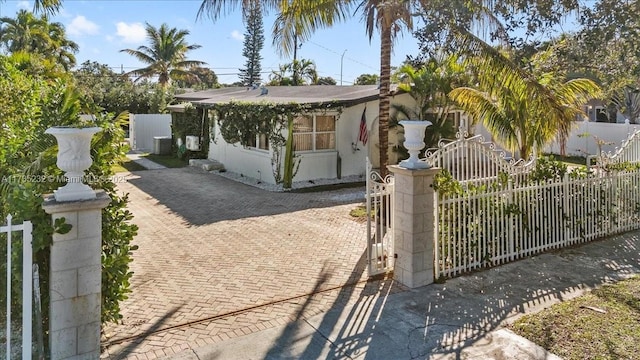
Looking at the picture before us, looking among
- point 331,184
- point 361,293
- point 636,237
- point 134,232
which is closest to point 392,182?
point 361,293

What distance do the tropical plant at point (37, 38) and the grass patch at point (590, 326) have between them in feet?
109

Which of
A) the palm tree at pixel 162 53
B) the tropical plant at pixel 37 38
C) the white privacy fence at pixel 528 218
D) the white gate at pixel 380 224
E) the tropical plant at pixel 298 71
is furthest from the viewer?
the palm tree at pixel 162 53

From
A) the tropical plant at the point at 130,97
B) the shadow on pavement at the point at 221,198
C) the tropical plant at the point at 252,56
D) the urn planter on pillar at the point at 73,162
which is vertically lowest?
the shadow on pavement at the point at 221,198

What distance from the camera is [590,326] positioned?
5.34 m

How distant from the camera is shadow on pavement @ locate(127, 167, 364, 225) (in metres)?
11.9

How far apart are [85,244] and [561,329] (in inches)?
207

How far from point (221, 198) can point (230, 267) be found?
254 inches

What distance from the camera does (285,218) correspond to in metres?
11.2

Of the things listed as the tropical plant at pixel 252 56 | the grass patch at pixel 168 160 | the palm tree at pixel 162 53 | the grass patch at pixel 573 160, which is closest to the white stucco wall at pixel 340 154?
the grass patch at pixel 168 160

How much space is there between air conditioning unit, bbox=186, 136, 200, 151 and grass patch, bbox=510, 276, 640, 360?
59.9 feet

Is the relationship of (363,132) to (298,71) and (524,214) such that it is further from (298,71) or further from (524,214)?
(298,71)

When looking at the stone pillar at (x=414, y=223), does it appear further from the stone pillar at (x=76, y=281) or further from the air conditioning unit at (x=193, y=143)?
the air conditioning unit at (x=193, y=143)

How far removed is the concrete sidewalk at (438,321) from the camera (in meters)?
4.78

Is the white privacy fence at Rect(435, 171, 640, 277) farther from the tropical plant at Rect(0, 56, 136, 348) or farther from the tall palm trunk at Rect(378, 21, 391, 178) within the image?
the tall palm trunk at Rect(378, 21, 391, 178)
